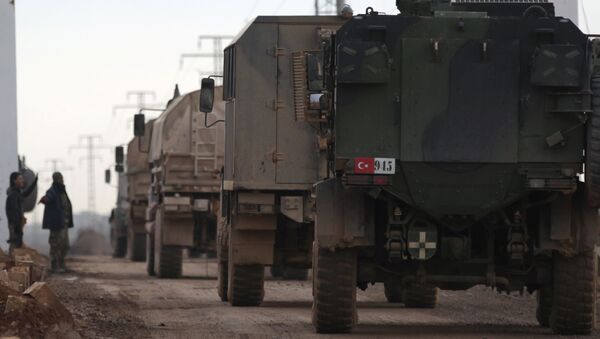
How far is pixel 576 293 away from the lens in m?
14.5

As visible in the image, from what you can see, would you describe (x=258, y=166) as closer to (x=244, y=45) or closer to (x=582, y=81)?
(x=244, y=45)

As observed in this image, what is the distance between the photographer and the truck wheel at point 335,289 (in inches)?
572

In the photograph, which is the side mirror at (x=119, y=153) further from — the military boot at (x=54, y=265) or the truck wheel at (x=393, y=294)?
the truck wheel at (x=393, y=294)

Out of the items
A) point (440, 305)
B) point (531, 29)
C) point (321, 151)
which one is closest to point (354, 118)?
point (531, 29)

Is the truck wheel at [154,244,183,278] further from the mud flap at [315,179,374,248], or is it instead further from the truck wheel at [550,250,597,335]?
the truck wheel at [550,250,597,335]

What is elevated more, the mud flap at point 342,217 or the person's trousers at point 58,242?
the mud flap at point 342,217

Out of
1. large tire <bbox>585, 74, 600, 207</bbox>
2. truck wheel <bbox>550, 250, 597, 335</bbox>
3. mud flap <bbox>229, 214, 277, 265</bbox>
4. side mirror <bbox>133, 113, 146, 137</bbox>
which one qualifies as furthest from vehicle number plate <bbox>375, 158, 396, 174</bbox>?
side mirror <bbox>133, 113, 146, 137</bbox>

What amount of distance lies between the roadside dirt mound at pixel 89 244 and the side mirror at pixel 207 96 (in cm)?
5274

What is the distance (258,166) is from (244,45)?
56.4 inches

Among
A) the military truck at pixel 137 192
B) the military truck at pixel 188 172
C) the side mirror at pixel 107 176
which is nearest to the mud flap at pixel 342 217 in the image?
the military truck at pixel 188 172

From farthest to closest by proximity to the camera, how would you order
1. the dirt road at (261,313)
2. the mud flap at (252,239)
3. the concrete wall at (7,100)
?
the concrete wall at (7,100), the mud flap at (252,239), the dirt road at (261,313)

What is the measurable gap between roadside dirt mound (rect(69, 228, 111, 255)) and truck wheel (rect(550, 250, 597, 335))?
190 feet

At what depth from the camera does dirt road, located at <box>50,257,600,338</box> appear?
15.0 meters

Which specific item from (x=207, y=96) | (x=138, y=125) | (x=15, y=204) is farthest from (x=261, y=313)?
(x=138, y=125)
